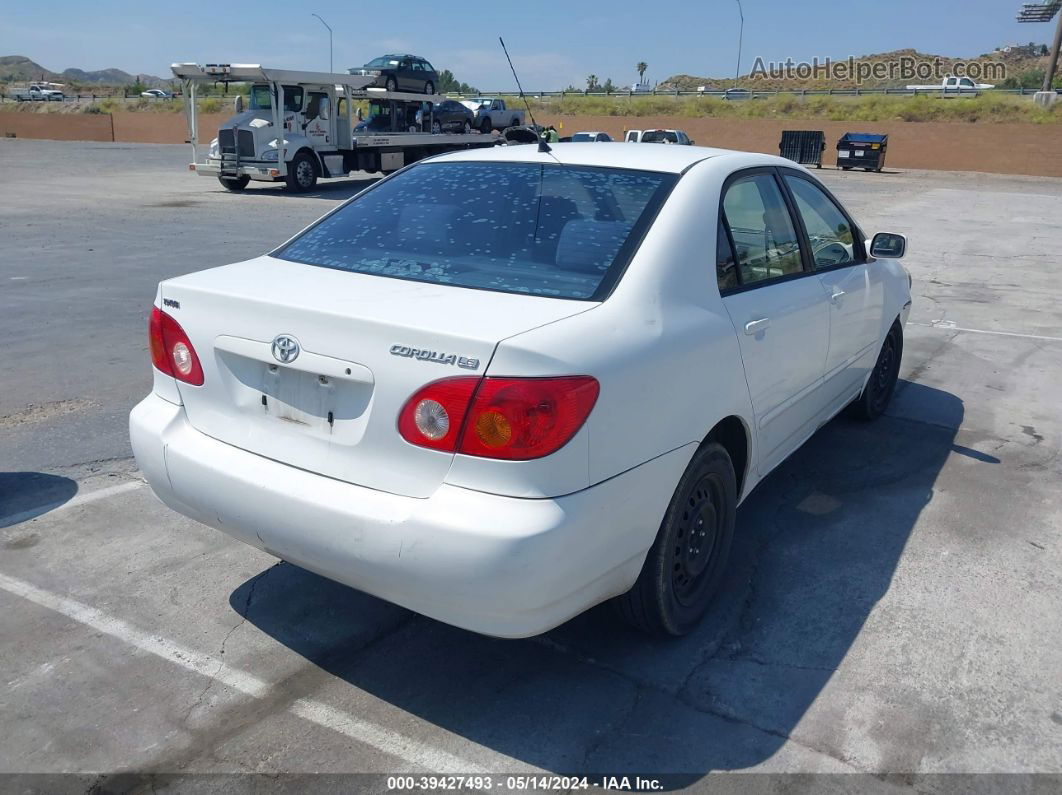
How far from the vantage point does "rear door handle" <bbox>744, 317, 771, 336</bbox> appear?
11.5 ft

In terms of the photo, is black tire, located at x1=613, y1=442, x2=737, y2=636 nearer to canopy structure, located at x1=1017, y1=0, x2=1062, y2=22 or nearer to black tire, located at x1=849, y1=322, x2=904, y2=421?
black tire, located at x1=849, y1=322, x2=904, y2=421

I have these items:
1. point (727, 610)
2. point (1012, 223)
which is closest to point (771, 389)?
point (727, 610)

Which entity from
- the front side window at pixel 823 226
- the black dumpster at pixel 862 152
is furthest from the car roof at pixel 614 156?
the black dumpster at pixel 862 152

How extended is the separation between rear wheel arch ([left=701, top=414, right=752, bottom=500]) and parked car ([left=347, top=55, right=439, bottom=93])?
95.6 ft

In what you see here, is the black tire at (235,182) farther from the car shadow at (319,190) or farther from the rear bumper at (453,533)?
the rear bumper at (453,533)

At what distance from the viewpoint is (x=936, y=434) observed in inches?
230

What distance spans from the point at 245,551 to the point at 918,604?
2862mm

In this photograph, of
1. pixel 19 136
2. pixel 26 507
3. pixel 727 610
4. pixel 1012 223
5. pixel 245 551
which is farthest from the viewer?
pixel 19 136

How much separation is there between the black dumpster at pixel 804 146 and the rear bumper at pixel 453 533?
39977mm

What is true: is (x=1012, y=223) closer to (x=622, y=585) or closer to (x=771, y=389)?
(x=771, y=389)

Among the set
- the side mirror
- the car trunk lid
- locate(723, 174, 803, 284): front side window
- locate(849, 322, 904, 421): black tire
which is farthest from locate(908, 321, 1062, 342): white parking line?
the car trunk lid

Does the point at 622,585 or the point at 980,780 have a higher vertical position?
the point at 622,585

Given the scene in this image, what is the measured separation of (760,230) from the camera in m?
3.96

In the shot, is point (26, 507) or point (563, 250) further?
point (26, 507)
